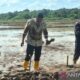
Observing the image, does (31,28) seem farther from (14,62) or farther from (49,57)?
(49,57)

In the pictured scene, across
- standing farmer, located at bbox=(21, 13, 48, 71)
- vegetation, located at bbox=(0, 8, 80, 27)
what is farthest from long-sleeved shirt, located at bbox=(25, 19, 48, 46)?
vegetation, located at bbox=(0, 8, 80, 27)

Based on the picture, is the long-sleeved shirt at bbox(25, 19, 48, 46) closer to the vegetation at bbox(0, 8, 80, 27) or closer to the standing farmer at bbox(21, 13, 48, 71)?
the standing farmer at bbox(21, 13, 48, 71)

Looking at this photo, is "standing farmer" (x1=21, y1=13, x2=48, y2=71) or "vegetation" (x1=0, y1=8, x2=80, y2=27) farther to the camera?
"vegetation" (x1=0, y1=8, x2=80, y2=27)

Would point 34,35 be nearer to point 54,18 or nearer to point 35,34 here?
point 35,34

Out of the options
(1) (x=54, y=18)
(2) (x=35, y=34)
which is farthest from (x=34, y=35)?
(1) (x=54, y=18)

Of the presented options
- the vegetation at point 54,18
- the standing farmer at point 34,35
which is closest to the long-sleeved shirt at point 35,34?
the standing farmer at point 34,35

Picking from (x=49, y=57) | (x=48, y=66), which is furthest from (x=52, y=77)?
(x=49, y=57)

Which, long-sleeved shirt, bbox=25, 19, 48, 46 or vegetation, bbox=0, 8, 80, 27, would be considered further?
vegetation, bbox=0, 8, 80, 27

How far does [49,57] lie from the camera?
15500mm

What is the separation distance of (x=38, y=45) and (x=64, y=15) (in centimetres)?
6915

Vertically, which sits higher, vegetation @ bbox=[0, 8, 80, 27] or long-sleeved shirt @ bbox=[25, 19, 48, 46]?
long-sleeved shirt @ bbox=[25, 19, 48, 46]

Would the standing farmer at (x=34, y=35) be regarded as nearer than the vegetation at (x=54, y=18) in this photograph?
Yes

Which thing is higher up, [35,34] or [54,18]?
[35,34]

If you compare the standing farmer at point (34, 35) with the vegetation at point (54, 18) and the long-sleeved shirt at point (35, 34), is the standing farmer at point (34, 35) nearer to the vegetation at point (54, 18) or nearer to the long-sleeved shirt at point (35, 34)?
the long-sleeved shirt at point (35, 34)
